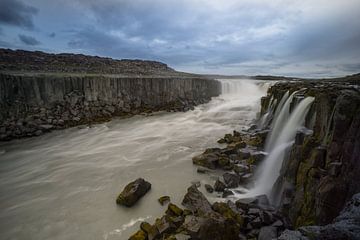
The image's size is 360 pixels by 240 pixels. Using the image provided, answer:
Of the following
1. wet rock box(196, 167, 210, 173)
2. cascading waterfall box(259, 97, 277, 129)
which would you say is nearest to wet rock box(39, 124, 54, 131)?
wet rock box(196, 167, 210, 173)

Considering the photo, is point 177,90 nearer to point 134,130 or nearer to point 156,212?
point 134,130

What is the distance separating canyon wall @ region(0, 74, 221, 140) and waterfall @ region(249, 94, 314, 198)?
578 inches

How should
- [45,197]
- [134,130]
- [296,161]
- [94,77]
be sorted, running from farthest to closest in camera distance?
[94,77] < [134,130] < [45,197] < [296,161]

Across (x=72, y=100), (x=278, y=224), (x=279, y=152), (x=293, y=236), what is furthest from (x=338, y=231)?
(x=72, y=100)

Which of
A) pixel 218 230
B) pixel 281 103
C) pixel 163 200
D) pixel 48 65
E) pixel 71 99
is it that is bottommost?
pixel 163 200

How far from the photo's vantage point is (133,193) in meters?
7.68

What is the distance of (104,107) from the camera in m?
22.5

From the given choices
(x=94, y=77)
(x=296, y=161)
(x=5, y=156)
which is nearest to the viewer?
(x=296, y=161)

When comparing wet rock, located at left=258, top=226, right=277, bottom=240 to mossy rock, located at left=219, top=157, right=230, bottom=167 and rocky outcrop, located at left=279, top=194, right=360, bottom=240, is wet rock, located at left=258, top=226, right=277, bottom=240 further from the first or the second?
mossy rock, located at left=219, top=157, right=230, bottom=167

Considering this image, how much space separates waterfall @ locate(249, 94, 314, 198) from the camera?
8.52 meters

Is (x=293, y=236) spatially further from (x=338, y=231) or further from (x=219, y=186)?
(x=219, y=186)

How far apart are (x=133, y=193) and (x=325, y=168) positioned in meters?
5.32

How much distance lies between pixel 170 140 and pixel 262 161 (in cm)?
648

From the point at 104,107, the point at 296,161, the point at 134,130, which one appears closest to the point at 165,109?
the point at 104,107
